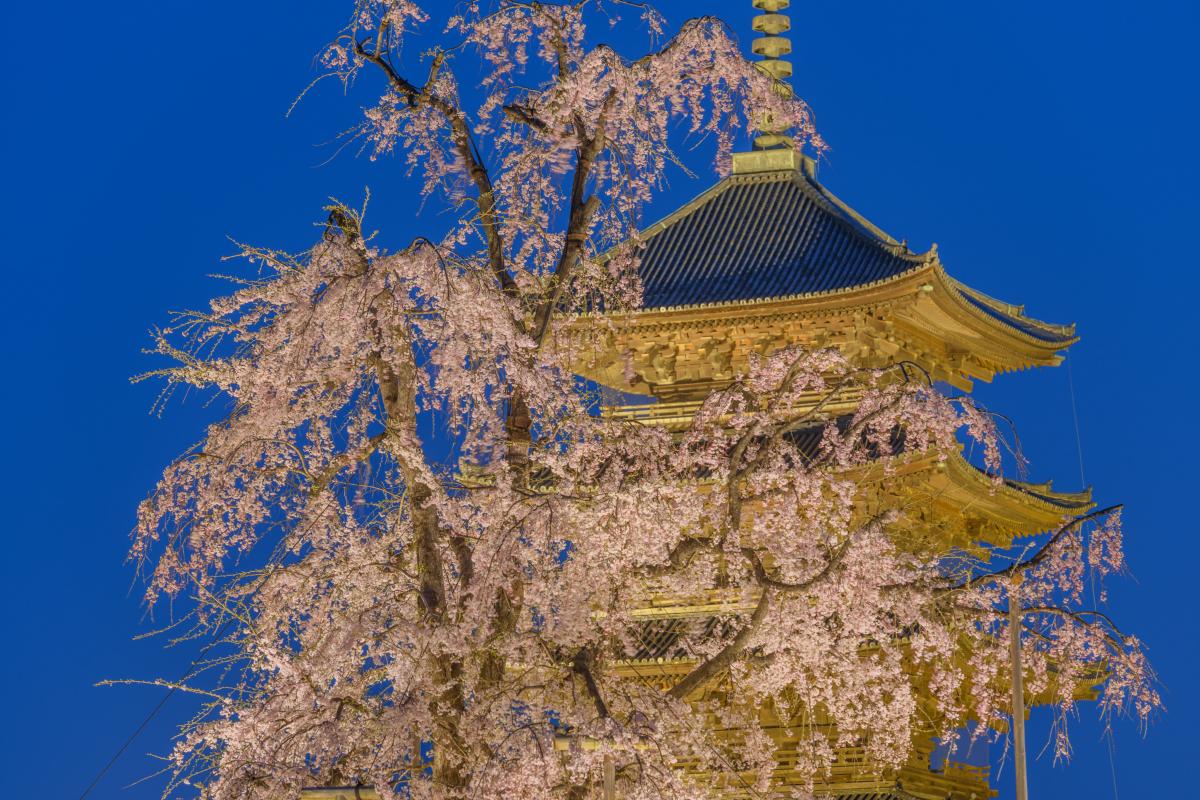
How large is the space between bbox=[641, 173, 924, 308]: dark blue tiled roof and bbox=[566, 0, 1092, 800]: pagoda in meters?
0.02

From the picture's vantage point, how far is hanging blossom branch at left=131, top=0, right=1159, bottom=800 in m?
13.4

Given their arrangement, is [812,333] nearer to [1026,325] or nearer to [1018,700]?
[1026,325]

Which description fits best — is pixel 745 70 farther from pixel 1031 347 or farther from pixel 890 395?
pixel 1031 347

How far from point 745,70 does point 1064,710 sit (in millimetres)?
5859

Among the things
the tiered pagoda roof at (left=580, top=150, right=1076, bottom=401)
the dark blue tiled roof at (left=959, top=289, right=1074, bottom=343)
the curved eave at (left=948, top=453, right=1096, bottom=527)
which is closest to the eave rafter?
the tiered pagoda roof at (left=580, top=150, right=1076, bottom=401)

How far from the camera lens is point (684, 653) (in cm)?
2211

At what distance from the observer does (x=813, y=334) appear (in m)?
24.4

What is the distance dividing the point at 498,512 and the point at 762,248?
11.9m

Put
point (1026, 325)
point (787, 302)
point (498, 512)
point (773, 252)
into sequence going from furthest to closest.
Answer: point (1026, 325), point (773, 252), point (787, 302), point (498, 512)

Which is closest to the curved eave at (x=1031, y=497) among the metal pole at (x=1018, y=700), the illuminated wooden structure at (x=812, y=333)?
the illuminated wooden structure at (x=812, y=333)

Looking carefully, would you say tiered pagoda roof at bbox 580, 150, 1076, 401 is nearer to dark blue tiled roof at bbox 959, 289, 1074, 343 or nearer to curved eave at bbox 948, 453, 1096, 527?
dark blue tiled roof at bbox 959, 289, 1074, 343

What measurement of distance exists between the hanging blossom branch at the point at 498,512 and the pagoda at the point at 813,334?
21.1ft

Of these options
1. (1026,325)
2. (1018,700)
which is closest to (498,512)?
(1018,700)

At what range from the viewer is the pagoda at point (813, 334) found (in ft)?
74.1
